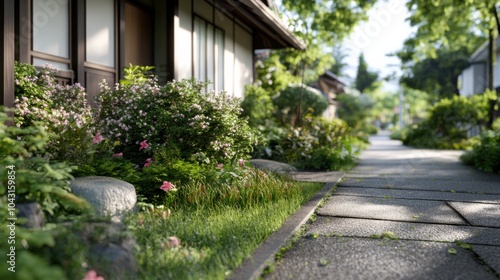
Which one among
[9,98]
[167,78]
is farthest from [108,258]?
[167,78]

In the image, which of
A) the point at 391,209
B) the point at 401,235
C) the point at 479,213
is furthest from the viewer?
the point at 391,209

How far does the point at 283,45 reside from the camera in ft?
44.7

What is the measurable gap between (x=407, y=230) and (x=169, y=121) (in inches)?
137

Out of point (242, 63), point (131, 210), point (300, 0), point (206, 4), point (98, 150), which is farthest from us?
point (300, 0)

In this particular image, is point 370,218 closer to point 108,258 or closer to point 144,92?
point 108,258

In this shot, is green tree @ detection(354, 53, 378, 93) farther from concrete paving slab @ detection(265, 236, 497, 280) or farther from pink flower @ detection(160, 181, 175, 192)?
concrete paving slab @ detection(265, 236, 497, 280)

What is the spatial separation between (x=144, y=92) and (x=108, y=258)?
405cm

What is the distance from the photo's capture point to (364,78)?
71438 millimetres

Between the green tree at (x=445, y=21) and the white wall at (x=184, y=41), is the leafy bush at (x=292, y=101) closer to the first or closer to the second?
the green tree at (x=445, y=21)

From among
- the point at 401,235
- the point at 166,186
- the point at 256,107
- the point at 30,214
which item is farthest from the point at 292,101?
the point at 30,214

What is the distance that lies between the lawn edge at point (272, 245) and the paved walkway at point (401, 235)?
0.30 feet

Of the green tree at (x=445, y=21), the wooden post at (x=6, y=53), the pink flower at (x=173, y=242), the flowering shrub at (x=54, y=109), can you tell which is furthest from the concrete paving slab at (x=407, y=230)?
the green tree at (x=445, y=21)

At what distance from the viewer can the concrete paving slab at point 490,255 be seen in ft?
11.3

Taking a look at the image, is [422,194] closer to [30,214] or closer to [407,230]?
[407,230]
